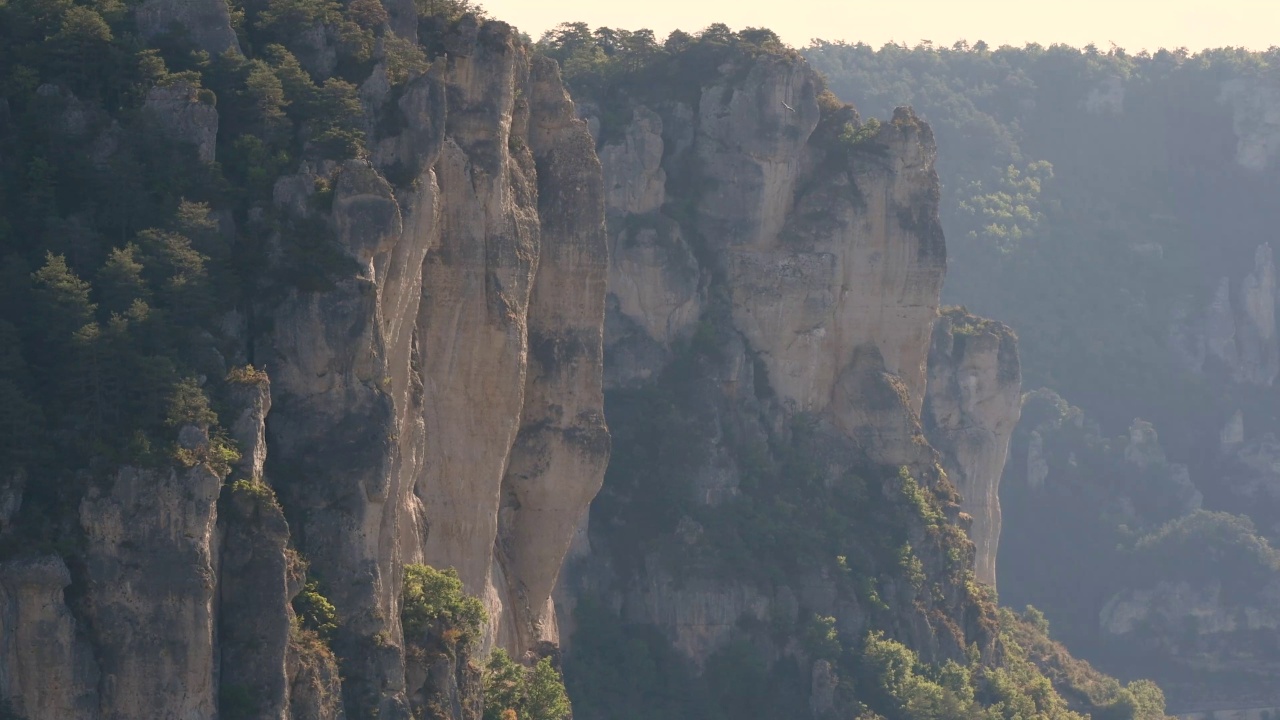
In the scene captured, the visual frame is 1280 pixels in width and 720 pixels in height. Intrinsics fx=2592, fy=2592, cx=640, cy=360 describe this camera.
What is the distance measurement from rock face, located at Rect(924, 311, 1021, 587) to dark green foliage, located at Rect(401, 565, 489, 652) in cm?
5561

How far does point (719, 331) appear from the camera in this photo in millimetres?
95562

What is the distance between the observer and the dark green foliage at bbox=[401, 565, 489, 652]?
58438 millimetres

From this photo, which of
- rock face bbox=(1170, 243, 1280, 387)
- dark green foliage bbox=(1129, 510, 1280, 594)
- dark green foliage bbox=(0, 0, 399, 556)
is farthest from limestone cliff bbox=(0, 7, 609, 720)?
rock face bbox=(1170, 243, 1280, 387)

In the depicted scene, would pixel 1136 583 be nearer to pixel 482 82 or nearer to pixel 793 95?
pixel 793 95

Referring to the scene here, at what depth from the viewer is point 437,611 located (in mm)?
59281

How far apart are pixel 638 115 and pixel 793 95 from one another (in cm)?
600

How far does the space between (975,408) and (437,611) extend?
59.7 metres

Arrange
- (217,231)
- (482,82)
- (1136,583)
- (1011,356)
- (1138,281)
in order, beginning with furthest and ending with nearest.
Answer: (1138,281) < (1136,583) < (1011,356) < (482,82) < (217,231)

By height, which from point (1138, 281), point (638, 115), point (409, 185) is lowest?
point (409, 185)

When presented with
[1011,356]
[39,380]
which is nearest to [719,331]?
[1011,356]

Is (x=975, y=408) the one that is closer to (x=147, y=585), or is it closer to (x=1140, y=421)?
(x=1140, y=421)

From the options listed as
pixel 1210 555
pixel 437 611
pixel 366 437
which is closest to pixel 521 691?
pixel 437 611

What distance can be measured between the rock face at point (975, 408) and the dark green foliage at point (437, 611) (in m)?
55.6

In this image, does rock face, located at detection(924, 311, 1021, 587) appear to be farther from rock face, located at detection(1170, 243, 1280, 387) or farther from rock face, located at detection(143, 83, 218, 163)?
rock face, located at detection(1170, 243, 1280, 387)
